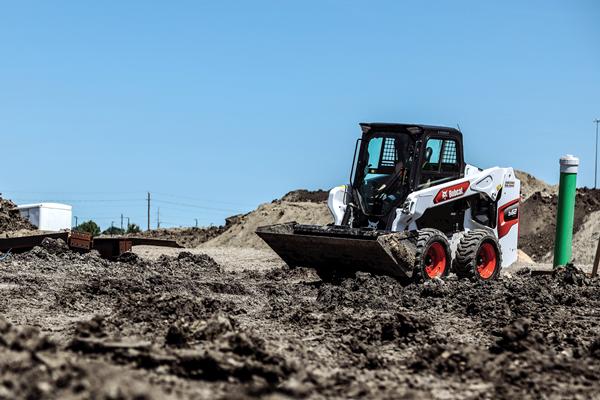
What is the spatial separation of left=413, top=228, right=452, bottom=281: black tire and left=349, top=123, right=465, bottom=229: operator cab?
2.92ft

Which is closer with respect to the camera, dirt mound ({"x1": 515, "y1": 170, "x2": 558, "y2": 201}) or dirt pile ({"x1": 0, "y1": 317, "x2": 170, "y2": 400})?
dirt pile ({"x1": 0, "y1": 317, "x2": 170, "y2": 400})

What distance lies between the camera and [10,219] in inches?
1023

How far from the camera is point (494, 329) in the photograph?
10.1m

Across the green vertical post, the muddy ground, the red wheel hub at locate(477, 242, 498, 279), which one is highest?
the green vertical post

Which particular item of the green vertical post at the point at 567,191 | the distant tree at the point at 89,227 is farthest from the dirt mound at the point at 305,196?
the green vertical post at the point at 567,191

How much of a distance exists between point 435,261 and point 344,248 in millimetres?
1599

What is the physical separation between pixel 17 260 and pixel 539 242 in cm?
2055

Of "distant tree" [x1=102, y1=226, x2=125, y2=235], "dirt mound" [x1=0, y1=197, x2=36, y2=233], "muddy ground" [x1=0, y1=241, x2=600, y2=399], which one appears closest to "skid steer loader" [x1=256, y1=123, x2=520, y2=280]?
"muddy ground" [x1=0, y1=241, x2=600, y2=399]

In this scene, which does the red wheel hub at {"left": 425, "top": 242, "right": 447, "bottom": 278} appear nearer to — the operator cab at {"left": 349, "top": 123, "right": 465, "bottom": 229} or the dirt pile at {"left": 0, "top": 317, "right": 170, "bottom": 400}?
the operator cab at {"left": 349, "top": 123, "right": 465, "bottom": 229}

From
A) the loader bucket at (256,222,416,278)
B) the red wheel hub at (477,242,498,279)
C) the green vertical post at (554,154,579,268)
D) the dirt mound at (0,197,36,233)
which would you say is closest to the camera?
the loader bucket at (256,222,416,278)

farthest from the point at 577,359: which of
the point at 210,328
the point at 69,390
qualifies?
the point at 69,390

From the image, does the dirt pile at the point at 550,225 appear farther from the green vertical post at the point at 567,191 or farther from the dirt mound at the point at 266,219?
the green vertical post at the point at 567,191

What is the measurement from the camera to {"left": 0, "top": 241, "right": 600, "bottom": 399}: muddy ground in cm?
621

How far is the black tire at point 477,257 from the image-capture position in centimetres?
1562
